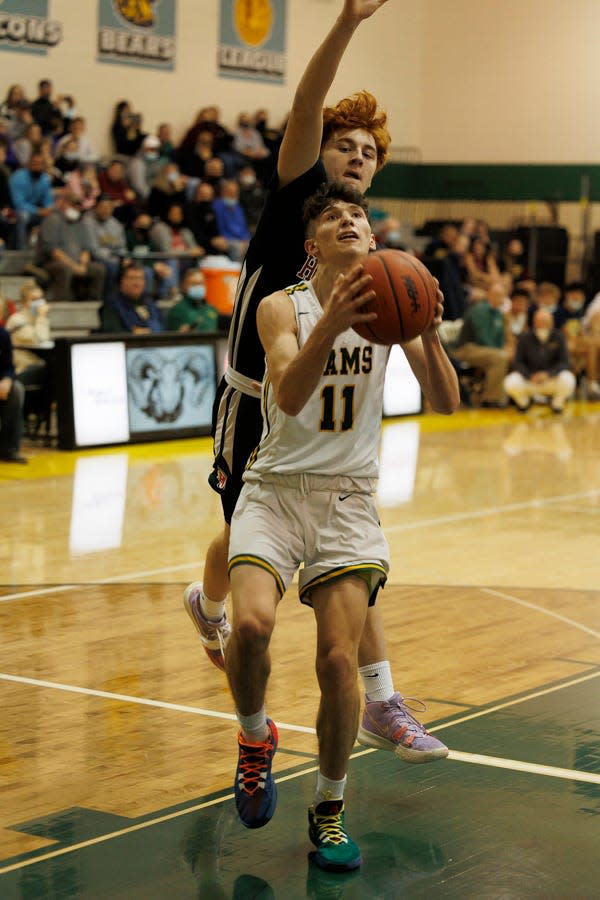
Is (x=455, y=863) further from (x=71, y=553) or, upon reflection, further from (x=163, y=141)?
(x=163, y=141)

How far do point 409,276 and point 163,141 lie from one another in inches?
723

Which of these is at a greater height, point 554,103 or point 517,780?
point 554,103

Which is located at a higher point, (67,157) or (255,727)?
(67,157)

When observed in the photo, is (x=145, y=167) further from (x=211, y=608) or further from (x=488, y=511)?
(x=211, y=608)

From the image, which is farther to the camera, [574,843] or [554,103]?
[554,103]

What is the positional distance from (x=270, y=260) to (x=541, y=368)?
13.3m

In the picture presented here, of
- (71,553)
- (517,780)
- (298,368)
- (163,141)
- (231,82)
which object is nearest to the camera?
(298,368)

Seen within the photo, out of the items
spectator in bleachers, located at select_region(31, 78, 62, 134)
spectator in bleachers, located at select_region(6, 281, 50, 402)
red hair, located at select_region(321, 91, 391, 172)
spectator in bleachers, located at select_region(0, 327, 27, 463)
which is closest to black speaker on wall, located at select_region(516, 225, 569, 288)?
spectator in bleachers, located at select_region(31, 78, 62, 134)

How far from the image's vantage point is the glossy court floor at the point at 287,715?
4.00 metres

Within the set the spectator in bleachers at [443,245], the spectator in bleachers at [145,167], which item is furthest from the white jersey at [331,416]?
the spectator in bleachers at [443,245]

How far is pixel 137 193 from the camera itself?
818 inches

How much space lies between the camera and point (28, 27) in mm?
20734

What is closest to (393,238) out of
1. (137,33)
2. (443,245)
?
(443,245)

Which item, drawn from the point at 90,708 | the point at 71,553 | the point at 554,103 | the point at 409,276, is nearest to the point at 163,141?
the point at 554,103
